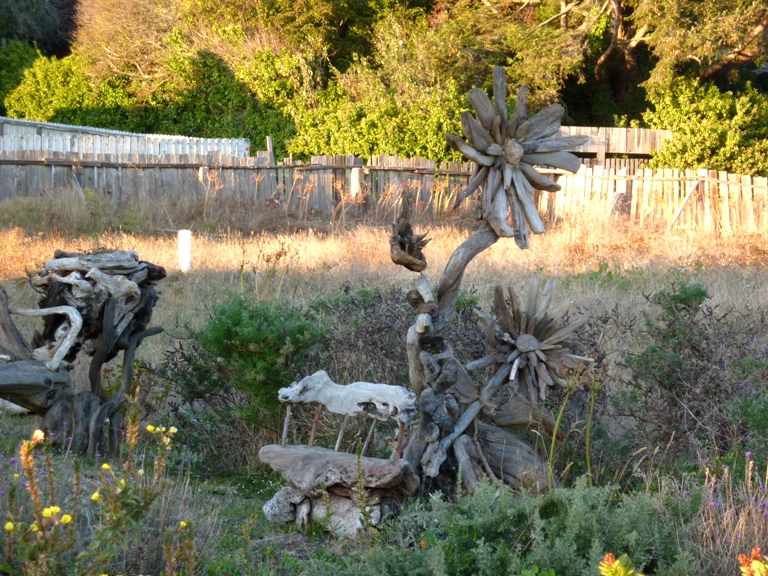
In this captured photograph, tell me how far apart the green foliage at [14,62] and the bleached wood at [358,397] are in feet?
90.9

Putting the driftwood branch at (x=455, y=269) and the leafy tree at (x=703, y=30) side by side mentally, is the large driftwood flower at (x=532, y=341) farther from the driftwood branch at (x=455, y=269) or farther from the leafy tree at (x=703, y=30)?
the leafy tree at (x=703, y=30)

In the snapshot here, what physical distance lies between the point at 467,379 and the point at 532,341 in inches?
→ 12.5

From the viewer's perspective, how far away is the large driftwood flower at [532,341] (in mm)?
3803

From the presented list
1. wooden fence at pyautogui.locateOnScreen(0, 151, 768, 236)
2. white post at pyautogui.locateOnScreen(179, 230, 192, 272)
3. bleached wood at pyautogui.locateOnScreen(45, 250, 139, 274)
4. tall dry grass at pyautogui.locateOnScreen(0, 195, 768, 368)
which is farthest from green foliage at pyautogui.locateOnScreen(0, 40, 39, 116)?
bleached wood at pyautogui.locateOnScreen(45, 250, 139, 274)

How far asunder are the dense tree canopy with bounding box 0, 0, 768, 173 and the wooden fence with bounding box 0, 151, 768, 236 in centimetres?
362

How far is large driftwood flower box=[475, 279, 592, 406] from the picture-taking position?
12.5ft

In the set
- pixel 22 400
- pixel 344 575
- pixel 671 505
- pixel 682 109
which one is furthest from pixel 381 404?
pixel 682 109

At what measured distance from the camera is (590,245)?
11219mm

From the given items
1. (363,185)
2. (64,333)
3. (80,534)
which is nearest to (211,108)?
(363,185)

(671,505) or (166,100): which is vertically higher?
(166,100)

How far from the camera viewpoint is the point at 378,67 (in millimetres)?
24016

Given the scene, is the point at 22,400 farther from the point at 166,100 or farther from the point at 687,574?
the point at 166,100

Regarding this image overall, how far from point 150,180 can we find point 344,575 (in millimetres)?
12584

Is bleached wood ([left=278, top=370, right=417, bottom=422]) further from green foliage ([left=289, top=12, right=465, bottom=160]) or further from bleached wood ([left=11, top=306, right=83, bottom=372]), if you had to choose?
green foliage ([left=289, top=12, right=465, bottom=160])
